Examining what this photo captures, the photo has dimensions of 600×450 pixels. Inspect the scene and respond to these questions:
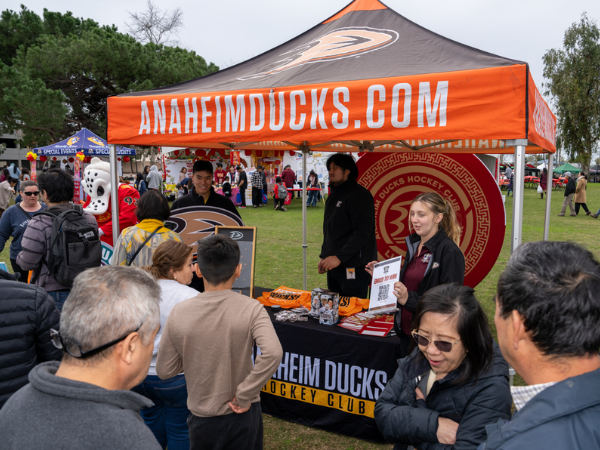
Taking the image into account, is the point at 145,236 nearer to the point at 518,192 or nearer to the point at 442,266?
the point at 442,266

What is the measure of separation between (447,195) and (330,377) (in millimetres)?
2938

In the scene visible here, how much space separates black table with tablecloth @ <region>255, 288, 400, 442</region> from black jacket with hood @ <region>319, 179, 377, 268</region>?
0.80 meters

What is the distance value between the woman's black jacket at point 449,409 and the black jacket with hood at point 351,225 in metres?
1.85

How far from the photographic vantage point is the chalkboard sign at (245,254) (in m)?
3.47

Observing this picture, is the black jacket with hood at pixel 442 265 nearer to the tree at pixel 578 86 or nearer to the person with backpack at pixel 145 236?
the person with backpack at pixel 145 236

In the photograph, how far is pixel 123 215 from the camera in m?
4.45

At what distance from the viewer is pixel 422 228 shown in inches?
106

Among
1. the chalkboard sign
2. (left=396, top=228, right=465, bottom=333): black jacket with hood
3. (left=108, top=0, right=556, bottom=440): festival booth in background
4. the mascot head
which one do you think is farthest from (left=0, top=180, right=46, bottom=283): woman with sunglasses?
(left=396, top=228, right=465, bottom=333): black jacket with hood

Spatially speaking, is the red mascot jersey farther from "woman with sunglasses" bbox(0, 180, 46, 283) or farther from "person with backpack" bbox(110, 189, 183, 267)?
"person with backpack" bbox(110, 189, 183, 267)

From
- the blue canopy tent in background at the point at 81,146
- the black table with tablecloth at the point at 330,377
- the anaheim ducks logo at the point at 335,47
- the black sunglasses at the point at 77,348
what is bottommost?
the black table with tablecloth at the point at 330,377

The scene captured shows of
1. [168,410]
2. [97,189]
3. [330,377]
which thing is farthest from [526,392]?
[97,189]

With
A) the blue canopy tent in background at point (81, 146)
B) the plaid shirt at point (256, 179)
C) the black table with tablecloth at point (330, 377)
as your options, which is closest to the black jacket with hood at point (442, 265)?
the black table with tablecloth at point (330, 377)

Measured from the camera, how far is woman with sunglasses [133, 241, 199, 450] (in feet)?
7.14

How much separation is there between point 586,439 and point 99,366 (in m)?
1.06
